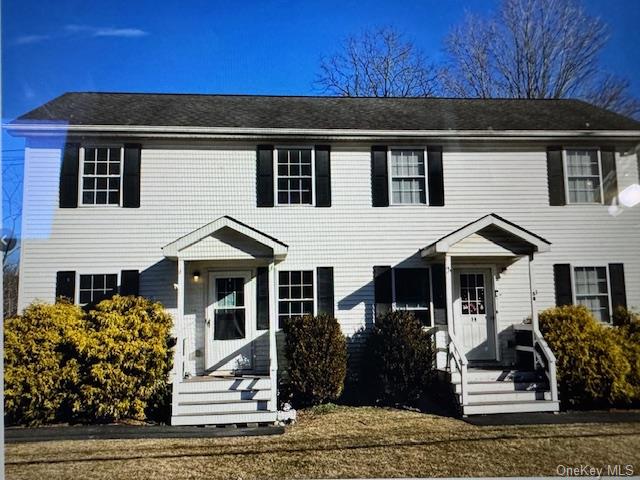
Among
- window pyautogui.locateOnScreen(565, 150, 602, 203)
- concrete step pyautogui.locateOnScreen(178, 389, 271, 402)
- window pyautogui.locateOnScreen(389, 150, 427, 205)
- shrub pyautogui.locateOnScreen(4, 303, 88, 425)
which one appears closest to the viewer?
shrub pyautogui.locateOnScreen(4, 303, 88, 425)

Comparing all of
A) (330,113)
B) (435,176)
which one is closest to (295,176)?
(330,113)

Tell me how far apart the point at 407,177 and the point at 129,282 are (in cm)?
408

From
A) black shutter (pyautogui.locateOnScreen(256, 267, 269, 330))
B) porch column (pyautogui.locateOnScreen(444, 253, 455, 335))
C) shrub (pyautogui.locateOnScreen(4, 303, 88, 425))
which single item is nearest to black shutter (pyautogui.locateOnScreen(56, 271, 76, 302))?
shrub (pyautogui.locateOnScreen(4, 303, 88, 425))

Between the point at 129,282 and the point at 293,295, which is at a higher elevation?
the point at 129,282

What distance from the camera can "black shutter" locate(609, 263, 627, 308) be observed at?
17.7ft

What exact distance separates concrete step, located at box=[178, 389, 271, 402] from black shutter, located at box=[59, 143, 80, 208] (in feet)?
8.54

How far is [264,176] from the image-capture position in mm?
6777

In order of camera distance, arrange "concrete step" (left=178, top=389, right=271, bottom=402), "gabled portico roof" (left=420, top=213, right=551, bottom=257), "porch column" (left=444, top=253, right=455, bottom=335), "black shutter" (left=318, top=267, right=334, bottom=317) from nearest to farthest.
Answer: "concrete step" (left=178, top=389, right=271, bottom=402)
"gabled portico roof" (left=420, top=213, right=551, bottom=257)
"porch column" (left=444, top=253, right=455, bottom=335)
"black shutter" (left=318, top=267, right=334, bottom=317)

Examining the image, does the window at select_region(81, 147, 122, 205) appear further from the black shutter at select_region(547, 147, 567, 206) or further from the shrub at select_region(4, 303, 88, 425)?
the black shutter at select_region(547, 147, 567, 206)

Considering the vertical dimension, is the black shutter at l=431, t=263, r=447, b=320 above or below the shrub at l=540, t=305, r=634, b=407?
above

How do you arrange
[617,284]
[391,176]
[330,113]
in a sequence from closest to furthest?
[617,284] < [391,176] < [330,113]

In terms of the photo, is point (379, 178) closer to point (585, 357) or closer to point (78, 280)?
point (585, 357)

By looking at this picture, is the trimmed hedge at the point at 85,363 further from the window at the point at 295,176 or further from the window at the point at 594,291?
the window at the point at 594,291

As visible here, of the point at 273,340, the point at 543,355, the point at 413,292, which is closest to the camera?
the point at 543,355
